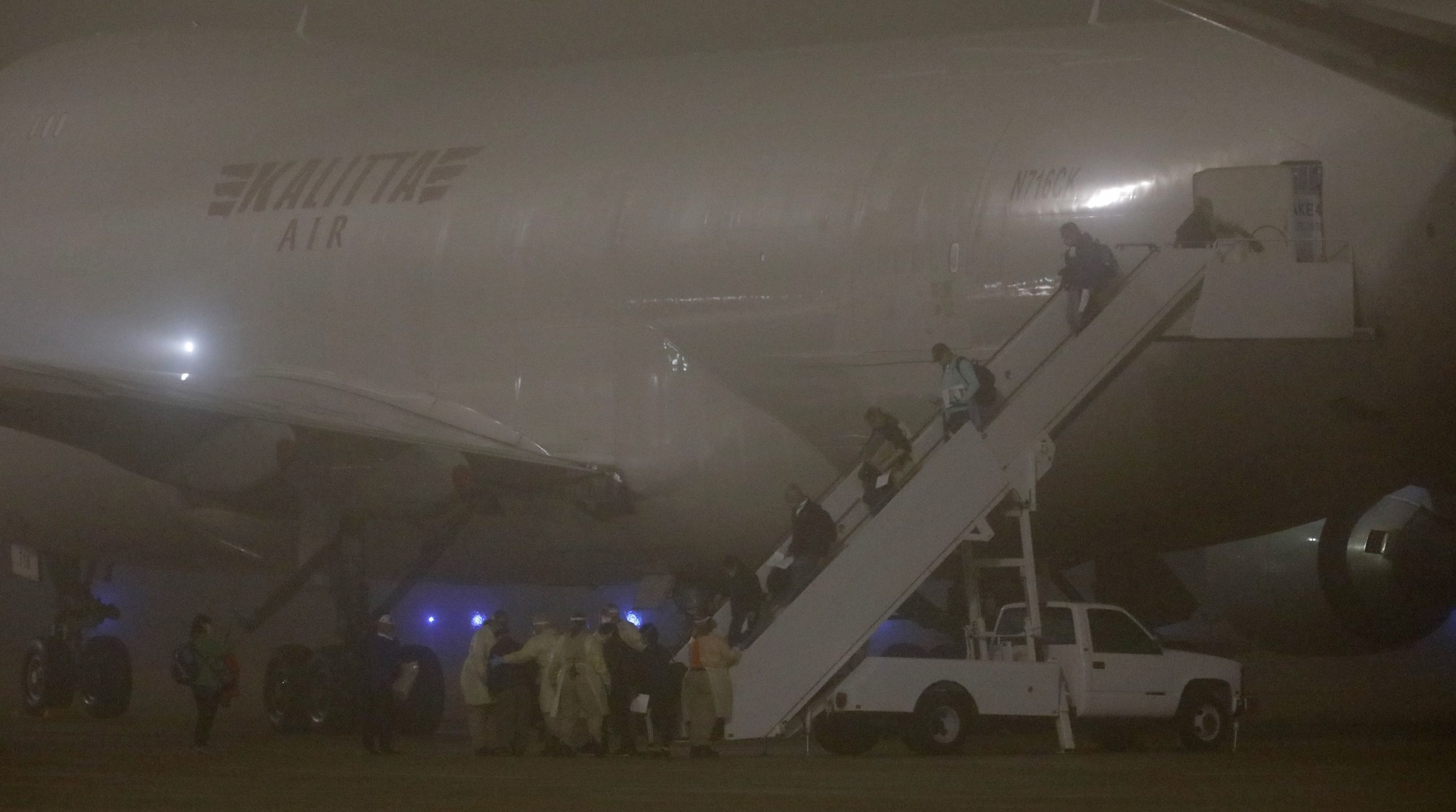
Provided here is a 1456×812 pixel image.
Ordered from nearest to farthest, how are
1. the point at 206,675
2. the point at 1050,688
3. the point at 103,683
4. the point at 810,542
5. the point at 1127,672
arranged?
1. the point at 1050,688
2. the point at 810,542
3. the point at 1127,672
4. the point at 206,675
5. the point at 103,683

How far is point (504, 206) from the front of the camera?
65.1ft

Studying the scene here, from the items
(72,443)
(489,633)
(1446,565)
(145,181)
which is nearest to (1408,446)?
(1446,565)

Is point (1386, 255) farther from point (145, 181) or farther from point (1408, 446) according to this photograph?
point (145, 181)

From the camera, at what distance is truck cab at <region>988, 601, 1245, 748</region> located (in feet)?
52.2

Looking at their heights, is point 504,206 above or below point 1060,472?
above

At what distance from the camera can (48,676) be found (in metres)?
22.3

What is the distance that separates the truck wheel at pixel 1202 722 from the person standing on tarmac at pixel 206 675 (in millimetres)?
7748

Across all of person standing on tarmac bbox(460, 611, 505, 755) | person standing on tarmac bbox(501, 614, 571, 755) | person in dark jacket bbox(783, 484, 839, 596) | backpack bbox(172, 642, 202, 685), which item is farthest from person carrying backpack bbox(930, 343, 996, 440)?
backpack bbox(172, 642, 202, 685)

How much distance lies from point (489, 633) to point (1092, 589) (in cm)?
670

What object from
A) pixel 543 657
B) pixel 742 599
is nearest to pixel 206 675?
pixel 543 657

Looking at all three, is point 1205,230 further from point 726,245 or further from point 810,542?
point 726,245

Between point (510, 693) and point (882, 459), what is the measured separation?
141 inches

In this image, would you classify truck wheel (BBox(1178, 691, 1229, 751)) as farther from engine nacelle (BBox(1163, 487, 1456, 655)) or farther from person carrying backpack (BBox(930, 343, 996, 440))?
engine nacelle (BBox(1163, 487, 1456, 655))

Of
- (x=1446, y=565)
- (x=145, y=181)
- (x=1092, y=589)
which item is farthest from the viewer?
(x=145, y=181)
